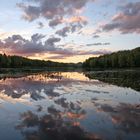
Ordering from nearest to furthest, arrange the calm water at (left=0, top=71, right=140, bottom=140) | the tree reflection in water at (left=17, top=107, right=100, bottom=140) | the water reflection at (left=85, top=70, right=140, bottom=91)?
the tree reflection in water at (left=17, top=107, right=100, bottom=140) < the calm water at (left=0, top=71, right=140, bottom=140) < the water reflection at (left=85, top=70, right=140, bottom=91)

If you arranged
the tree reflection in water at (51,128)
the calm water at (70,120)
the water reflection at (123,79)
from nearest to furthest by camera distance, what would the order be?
the tree reflection in water at (51,128)
the calm water at (70,120)
the water reflection at (123,79)

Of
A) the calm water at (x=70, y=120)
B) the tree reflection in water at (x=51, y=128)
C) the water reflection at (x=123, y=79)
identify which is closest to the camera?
the tree reflection in water at (x=51, y=128)

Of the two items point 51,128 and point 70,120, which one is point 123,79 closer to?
point 70,120

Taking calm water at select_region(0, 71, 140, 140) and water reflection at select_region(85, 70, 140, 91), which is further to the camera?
water reflection at select_region(85, 70, 140, 91)

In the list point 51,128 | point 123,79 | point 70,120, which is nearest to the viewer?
point 51,128

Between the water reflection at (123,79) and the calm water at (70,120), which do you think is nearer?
the calm water at (70,120)

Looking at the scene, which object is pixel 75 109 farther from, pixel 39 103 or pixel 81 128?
pixel 81 128

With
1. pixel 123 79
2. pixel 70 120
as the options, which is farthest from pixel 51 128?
pixel 123 79

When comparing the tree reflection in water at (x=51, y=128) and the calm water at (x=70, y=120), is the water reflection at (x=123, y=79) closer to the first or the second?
the calm water at (x=70, y=120)

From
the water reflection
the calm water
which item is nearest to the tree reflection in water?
the calm water

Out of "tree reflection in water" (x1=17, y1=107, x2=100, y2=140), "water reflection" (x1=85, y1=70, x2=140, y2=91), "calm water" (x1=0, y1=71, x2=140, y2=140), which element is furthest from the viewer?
"water reflection" (x1=85, y1=70, x2=140, y2=91)

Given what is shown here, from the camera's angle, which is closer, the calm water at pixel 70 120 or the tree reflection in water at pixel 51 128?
the tree reflection in water at pixel 51 128

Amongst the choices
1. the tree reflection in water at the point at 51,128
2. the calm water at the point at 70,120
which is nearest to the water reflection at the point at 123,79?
the calm water at the point at 70,120

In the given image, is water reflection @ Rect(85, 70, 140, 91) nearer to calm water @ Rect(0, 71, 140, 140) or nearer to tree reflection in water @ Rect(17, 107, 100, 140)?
calm water @ Rect(0, 71, 140, 140)
